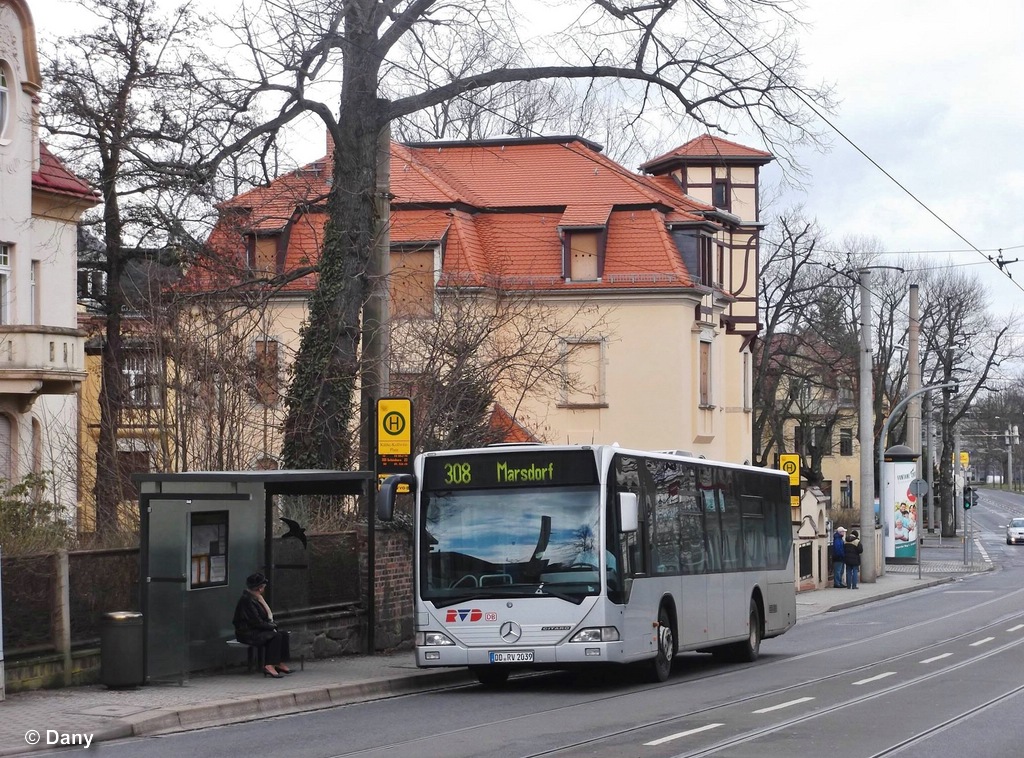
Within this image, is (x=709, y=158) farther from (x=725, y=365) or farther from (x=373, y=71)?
(x=373, y=71)

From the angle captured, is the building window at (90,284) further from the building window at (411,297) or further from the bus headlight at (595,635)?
the bus headlight at (595,635)

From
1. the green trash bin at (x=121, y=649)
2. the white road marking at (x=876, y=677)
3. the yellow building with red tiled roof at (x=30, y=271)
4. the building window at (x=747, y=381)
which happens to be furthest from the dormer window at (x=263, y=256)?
the building window at (x=747, y=381)

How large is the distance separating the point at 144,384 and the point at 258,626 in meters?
7.20

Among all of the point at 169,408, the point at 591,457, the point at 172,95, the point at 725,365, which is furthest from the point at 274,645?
the point at 725,365

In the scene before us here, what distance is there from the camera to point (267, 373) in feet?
80.4

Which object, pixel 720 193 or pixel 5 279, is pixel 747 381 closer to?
pixel 720 193

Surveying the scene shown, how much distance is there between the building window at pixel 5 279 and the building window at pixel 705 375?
22.8 metres

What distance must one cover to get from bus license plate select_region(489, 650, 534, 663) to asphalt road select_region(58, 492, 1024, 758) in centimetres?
42

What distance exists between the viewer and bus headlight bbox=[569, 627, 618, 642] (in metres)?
16.3

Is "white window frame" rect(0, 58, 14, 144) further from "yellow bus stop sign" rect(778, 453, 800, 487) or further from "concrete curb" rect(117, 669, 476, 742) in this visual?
"yellow bus stop sign" rect(778, 453, 800, 487)

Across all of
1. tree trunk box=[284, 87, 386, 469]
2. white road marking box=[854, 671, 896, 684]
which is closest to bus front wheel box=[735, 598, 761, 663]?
white road marking box=[854, 671, 896, 684]

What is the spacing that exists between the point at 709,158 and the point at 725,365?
283 inches

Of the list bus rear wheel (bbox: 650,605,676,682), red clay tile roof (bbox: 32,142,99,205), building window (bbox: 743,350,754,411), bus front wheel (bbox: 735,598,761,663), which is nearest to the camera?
bus rear wheel (bbox: 650,605,676,682)

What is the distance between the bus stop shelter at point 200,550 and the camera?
1598 cm
